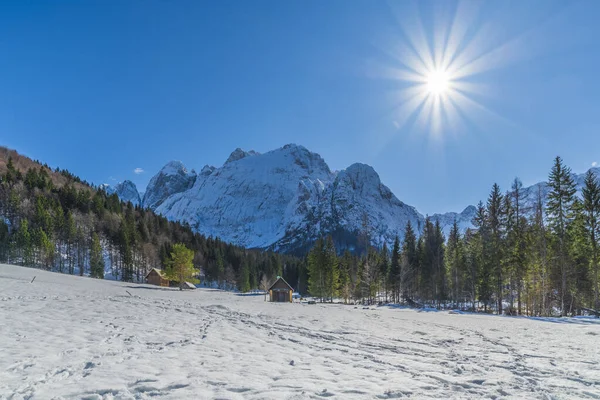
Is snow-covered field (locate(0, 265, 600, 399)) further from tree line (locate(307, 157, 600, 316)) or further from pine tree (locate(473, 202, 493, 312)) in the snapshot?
pine tree (locate(473, 202, 493, 312))

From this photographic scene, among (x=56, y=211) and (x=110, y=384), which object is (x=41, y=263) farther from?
(x=110, y=384)

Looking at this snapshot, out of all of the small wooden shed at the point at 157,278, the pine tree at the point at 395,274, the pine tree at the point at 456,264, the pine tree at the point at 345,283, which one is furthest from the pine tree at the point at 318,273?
the small wooden shed at the point at 157,278

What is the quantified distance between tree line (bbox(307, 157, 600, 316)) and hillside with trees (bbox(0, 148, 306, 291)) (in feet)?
156

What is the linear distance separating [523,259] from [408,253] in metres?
28.2

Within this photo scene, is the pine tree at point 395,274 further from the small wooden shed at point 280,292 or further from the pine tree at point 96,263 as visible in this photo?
the pine tree at point 96,263

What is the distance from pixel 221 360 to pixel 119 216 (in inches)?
4004

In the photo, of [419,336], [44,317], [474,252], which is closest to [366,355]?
[419,336]

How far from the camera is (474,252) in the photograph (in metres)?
44.7

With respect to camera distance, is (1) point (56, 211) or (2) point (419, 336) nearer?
(2) point (419, 336)

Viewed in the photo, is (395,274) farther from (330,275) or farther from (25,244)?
(25,244)

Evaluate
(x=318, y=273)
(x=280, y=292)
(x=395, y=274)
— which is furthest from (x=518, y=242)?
(x=280, y=292)

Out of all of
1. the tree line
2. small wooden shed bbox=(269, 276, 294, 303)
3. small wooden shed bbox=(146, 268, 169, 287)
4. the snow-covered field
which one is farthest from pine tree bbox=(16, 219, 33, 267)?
the snow-covered field

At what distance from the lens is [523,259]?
3478 cm

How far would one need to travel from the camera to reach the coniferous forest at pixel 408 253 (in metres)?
33.1
